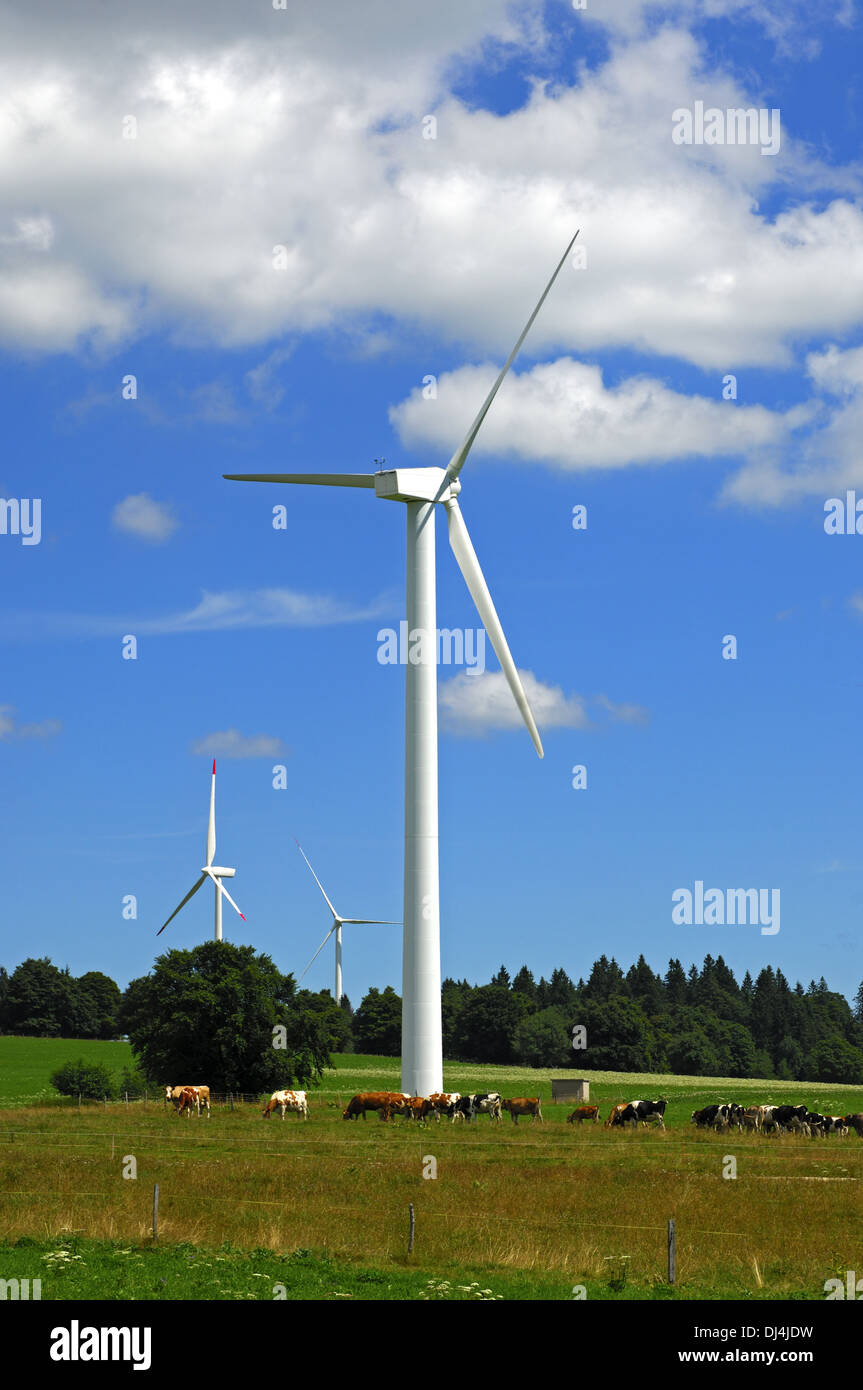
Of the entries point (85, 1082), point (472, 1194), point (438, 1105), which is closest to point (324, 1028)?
point (85, 1082)

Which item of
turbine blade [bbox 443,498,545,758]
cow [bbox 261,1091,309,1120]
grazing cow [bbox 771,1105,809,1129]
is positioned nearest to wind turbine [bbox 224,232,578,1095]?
turbine blade [bbox 443,498,545,758]

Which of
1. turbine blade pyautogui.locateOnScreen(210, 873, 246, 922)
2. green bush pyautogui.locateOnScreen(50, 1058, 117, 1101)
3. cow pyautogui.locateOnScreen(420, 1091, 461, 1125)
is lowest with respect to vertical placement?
green bush pyautogui.locateOnScreen(50, 1058, 117, 1101)

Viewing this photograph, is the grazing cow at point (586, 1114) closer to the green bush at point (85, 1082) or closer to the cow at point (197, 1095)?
the cow at point (197, 1095)

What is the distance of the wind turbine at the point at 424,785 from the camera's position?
2276 inches

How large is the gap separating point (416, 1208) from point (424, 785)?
28.4m

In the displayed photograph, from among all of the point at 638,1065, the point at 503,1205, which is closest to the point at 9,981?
the point at 638,1065

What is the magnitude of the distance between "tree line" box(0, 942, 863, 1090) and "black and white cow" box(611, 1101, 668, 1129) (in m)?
17.5

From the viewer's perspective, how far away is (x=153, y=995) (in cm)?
6962

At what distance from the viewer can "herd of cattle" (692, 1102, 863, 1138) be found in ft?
176

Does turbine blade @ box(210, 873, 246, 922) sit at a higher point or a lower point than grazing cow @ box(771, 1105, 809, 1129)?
higher

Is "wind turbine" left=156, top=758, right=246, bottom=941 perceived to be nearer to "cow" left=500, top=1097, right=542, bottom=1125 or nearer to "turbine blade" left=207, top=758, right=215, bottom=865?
"turbine blade" left=207, top=758, right=215, bottom=865

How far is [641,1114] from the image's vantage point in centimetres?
5566

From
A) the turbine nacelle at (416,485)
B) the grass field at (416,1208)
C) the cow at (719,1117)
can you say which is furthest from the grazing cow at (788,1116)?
the turbine nacelle at (416,485)
